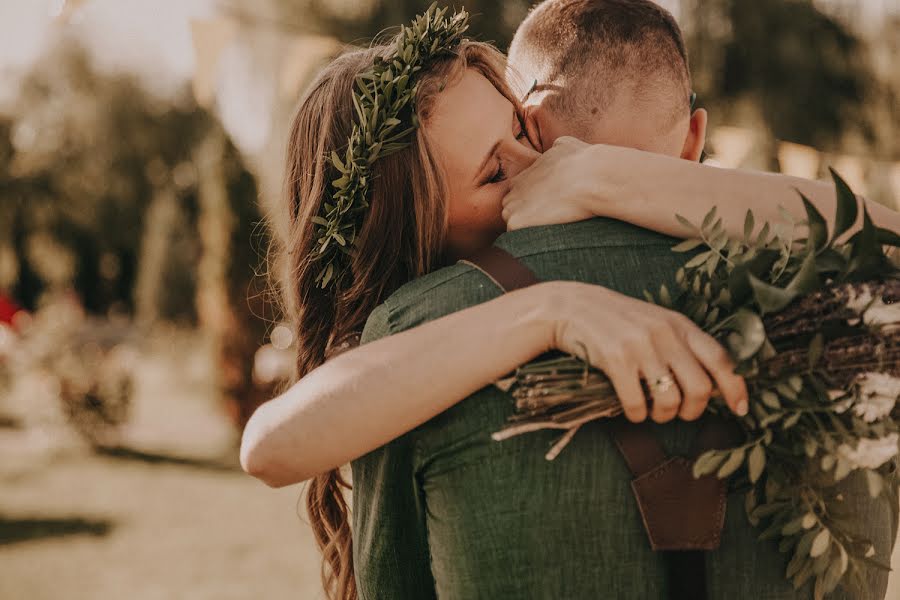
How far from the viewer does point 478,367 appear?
1361mm

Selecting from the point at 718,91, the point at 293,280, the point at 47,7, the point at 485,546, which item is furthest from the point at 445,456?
the point at 718,91

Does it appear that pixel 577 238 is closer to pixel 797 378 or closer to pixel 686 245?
pixel 686 245

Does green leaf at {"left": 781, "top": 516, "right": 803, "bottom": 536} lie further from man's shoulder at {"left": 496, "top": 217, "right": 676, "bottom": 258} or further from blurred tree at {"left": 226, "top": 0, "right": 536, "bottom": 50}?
blurred tree at {"left": 226, "top": 0, "right": 536, "bottom": 50}

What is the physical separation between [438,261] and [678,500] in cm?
80

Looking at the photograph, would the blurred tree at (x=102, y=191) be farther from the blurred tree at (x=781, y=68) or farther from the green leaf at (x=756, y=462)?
the green leaf at (x=756, y=462)

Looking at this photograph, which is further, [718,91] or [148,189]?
[148,189]

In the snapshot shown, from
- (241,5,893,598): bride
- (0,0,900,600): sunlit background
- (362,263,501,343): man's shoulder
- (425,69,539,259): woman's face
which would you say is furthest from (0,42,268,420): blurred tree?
(362,263,501,343): man's shoulder

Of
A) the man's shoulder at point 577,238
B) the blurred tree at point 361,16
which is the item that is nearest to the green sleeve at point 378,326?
the man's shoulder at point 577,238

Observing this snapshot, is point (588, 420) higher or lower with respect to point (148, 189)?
higher

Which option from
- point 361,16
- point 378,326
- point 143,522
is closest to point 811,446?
point 378,326

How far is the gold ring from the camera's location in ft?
4.19

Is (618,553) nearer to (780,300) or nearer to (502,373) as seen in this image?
(502,373)

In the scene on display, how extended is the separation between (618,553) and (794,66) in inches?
374

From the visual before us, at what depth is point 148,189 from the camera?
93.4 feet
